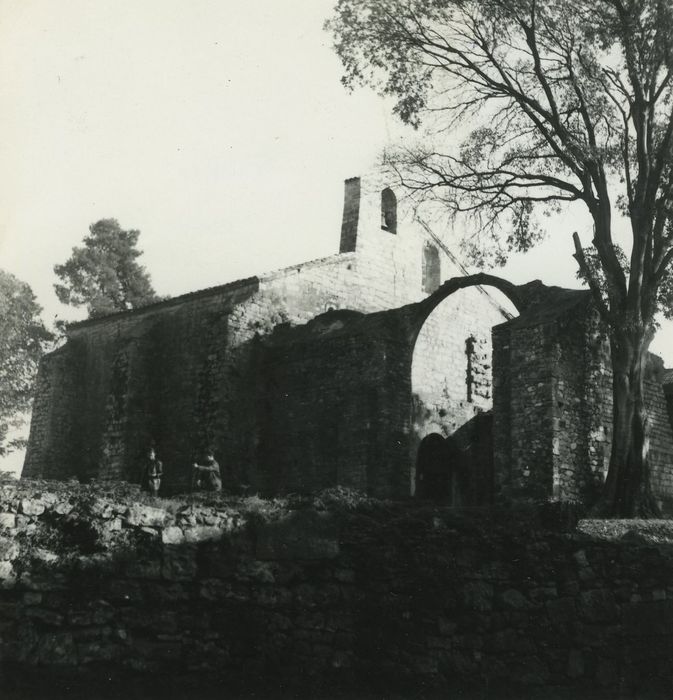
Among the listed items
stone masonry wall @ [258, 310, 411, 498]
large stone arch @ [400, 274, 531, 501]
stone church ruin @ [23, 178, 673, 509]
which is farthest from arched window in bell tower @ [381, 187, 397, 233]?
stone masonry wall @ [258, 310, 411, 498]

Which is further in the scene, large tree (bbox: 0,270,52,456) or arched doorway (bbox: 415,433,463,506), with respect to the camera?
large tree (bbox: 0,270,52,456)

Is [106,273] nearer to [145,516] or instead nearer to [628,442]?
[628,442]

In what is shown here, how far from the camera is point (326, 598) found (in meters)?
6.86

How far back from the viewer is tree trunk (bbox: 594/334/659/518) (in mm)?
14469

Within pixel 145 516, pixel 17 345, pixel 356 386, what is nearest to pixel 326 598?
pixel 145 516

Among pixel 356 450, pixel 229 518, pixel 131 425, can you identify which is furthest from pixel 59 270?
pixel 229 518

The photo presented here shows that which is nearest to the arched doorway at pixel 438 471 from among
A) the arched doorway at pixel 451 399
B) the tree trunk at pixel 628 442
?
the arched doorway at pixel 451 399

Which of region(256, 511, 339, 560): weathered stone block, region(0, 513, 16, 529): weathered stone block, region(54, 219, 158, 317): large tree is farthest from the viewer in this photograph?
region(54, 219, 158, 317): large tree

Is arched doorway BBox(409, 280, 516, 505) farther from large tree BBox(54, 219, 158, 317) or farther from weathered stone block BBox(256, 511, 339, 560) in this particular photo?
large tree BBox(54, 219, 158, 317)

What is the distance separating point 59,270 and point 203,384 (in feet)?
69.4

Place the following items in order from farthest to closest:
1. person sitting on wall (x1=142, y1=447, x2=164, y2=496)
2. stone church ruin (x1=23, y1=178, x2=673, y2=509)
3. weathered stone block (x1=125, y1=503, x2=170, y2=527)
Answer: person sitting on wall (x1=142, y1=447, x2=164, y2=496) < stone church ruin (x1=23, y1=178, x2=673, y2=509) < weathered stone block (x1=125, y1=503, x2=170, y2=527)

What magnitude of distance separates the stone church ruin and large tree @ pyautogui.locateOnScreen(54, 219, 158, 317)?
11.0 meters

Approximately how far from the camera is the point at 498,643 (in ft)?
25.1

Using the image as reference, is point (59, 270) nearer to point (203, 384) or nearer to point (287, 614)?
point (203, 384)
